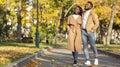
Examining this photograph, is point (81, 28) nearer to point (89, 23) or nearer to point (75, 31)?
point (75, 31)

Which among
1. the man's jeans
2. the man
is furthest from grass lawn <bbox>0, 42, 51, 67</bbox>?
the man

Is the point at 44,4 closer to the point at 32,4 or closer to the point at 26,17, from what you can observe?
the point at 32,4

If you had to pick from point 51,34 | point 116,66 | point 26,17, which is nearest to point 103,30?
point 26,17

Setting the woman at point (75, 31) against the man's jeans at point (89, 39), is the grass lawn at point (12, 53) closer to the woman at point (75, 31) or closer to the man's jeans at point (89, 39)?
the woman at point (75, 31)

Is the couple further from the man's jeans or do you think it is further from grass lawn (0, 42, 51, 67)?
grass lawn (0, 42, 51, 67)

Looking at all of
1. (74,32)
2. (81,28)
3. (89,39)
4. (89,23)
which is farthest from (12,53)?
(89,23)

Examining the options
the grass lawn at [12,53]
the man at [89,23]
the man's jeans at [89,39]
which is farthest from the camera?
the man's jeans at [89,39]

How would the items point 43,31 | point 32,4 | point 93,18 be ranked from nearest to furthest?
point 93,18, point 43,31, point 32,4

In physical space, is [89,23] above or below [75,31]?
above

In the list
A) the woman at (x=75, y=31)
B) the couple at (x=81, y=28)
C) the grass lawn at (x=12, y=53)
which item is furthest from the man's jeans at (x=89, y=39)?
the grass lawn at (x=12, y=53)

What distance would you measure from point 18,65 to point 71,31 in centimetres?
230

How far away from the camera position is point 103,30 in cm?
7250

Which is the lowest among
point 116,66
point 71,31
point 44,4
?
point 116,66

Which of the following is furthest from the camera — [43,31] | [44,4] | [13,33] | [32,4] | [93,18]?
[13,33]
